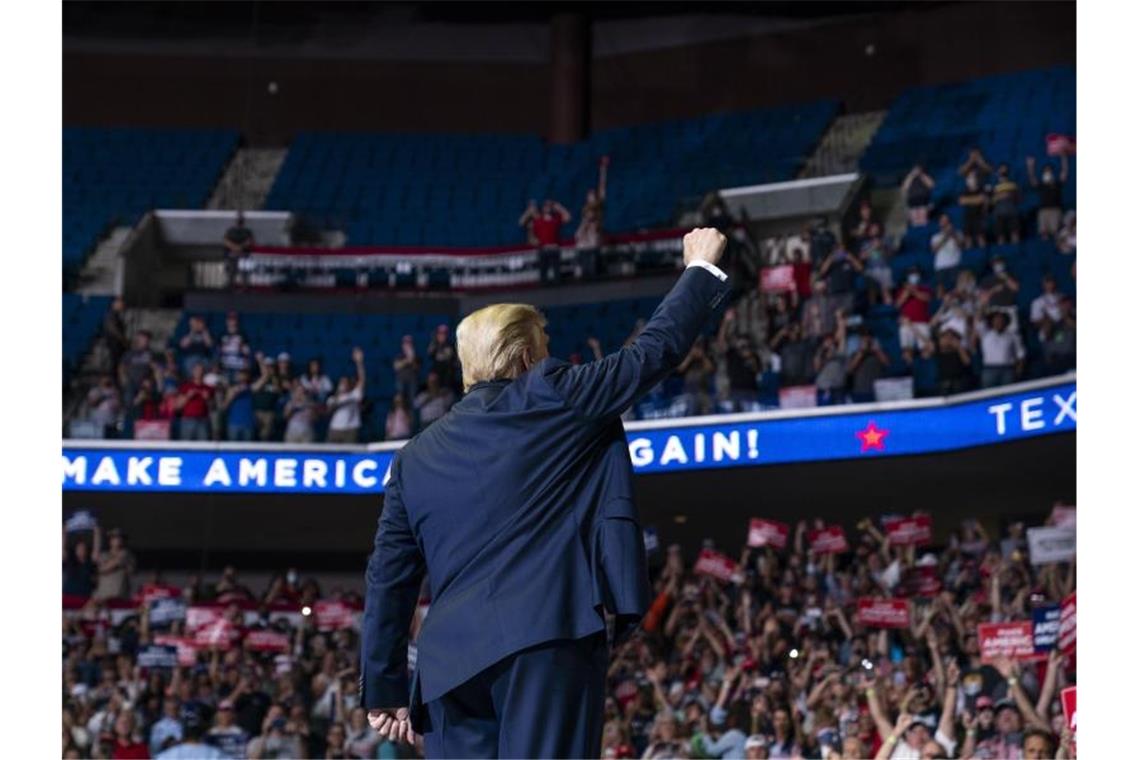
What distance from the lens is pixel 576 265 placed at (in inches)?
816

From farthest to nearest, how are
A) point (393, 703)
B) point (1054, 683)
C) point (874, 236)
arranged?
point (874, 236)
point (1054, 683)
point (393, 703)

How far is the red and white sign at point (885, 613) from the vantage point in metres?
13.5

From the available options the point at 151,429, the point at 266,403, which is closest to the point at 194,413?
the point at 151,429

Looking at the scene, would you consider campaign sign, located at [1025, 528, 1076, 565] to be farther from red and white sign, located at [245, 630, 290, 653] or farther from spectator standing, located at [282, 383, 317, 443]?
spectator standing, located at [282, 383, 317, 443]

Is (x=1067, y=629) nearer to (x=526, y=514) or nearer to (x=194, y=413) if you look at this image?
(x=526, y=514)

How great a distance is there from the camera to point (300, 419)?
17.9 metres

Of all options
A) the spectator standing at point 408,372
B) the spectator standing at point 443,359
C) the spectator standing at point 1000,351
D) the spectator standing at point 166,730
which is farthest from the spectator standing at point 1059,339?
the spectator standing at point 166,730

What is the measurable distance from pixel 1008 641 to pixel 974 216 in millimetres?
6840

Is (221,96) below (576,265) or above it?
above

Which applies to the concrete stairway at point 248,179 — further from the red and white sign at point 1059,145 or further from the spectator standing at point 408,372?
the red and white sign at point 1059,145

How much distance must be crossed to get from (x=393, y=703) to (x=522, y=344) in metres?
0.64

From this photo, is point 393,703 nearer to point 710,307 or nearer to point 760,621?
point 710,307

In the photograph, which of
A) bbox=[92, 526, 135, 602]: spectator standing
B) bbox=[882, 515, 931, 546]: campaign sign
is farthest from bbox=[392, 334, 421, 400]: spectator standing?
bbox=[882, 515, 931, 546]: campaign sign

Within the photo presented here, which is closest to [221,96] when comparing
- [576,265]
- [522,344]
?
[576,265]
